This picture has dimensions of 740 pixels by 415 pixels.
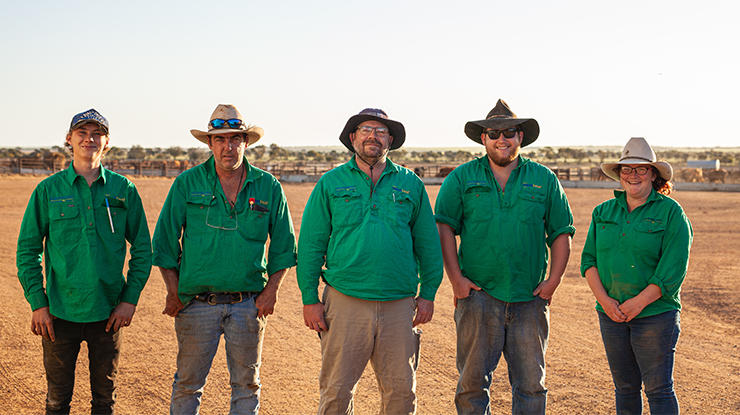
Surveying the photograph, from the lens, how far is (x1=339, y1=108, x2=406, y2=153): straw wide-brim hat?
12.1 ft

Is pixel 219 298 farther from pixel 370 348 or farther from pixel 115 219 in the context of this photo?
pixel 370 348

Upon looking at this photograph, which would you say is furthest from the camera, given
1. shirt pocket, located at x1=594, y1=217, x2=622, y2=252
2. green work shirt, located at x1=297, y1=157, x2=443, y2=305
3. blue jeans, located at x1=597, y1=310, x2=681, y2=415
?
shirt pocket, located at x1=594, y1=217, x2=622, y2=252

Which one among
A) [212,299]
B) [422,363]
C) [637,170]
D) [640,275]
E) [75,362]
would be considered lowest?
[422,363]

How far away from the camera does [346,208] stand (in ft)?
11.7

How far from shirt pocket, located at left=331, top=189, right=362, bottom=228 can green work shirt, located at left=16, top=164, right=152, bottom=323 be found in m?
1.41

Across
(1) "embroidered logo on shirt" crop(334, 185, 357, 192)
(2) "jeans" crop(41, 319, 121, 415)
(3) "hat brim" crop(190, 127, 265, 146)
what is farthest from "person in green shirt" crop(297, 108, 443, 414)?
(2) "jeans" crop(41, 319, 121, 415)

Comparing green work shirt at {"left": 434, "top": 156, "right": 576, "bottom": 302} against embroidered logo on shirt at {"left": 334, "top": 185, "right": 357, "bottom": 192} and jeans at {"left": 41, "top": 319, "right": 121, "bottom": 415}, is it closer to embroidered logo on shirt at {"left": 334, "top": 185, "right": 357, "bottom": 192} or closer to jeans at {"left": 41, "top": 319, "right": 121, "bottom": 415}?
embroidered logo on shirt at {"left": 334, "top": 185, "right": 357, "bottom": 192}

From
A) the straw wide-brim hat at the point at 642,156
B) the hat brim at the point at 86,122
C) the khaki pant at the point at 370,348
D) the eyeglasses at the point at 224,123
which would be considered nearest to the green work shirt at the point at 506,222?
the straw wide-brim hat at the point at 642,156

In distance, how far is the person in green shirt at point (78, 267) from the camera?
144 inches

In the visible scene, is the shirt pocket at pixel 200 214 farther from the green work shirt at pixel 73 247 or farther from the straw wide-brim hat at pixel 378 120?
the straw wide-brim hat at pixel 378 120

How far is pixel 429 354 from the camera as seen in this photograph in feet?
20.0

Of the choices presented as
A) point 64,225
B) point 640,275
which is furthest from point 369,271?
point 64,225

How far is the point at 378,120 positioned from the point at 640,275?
199 centimetres

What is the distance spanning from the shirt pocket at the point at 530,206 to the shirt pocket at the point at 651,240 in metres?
0.65
